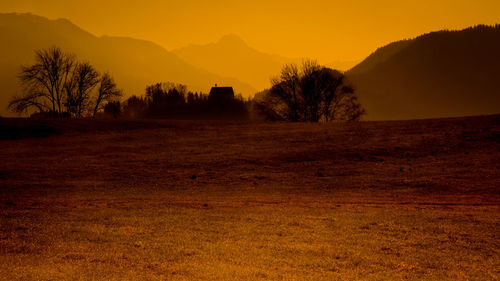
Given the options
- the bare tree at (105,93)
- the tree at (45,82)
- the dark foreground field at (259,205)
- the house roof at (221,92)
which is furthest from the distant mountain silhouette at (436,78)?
the dark foreground field at (259,205)

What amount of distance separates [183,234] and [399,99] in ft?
408

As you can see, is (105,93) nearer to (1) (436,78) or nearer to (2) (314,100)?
(2) (314,100)

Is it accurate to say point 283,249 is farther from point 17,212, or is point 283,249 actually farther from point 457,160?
point 457,160

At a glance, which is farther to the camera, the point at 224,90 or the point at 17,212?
the point at 224,90

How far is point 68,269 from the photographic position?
6.81m

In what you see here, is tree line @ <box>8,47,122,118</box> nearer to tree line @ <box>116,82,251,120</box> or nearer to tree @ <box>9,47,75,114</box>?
tree @ <box>9,47,75,114</box>

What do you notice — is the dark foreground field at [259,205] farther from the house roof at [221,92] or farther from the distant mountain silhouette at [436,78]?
the distant mountain silhouette at [436,78]

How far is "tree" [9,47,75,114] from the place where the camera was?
57938 millimetres

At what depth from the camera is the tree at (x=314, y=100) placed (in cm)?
5834

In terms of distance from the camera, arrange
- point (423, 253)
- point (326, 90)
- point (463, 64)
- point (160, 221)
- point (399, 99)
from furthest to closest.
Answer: point (463, 64), point (399, 99), point (326, 90), point (160, 221), point (423, 253)

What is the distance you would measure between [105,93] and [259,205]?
6044cm

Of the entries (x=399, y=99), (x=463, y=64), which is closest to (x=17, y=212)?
(x=399, y=99)

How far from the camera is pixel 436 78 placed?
444 ft

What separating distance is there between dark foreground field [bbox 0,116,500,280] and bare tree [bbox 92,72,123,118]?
37.9m
